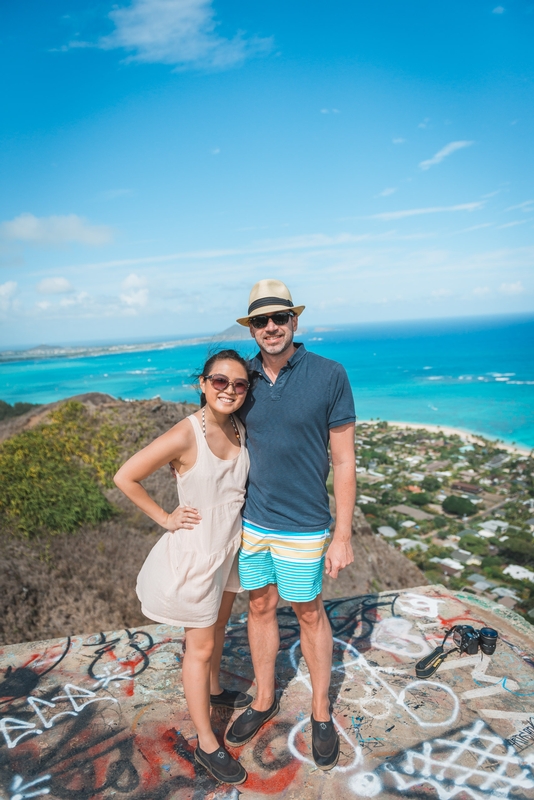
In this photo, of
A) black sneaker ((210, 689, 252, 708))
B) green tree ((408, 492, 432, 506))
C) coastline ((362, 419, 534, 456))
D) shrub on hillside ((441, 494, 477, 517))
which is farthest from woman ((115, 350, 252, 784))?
coastline ((362, 419, 534, 456))

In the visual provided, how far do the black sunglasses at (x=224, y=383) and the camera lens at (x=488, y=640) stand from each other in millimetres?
2489

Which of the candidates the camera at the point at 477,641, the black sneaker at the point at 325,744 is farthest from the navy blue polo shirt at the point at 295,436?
the camera at the point at 477,641

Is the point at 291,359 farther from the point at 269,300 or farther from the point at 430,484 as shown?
the point at 430,484

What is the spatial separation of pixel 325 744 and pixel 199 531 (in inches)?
52.3

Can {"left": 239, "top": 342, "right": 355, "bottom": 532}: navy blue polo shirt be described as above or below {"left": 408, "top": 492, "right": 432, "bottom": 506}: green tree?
above

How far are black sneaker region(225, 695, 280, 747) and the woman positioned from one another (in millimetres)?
227

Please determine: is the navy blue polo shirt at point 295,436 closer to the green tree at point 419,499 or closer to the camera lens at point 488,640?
the camera lens at point 488,640

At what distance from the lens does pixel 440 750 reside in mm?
2598

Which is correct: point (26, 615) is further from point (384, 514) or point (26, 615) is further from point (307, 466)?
point (384, 514)

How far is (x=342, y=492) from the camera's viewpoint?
8.84 feet

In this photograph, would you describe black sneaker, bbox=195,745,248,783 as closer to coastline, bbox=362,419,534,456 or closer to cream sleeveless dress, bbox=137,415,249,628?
cream sleeveless dress, bbox=137,415,249,628

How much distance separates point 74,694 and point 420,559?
2042 cm

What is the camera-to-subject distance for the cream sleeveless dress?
2.48 m

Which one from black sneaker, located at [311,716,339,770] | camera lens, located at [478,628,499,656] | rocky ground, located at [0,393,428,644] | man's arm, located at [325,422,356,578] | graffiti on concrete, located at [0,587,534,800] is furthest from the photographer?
rocky ground, located at [0,393,428,644]
